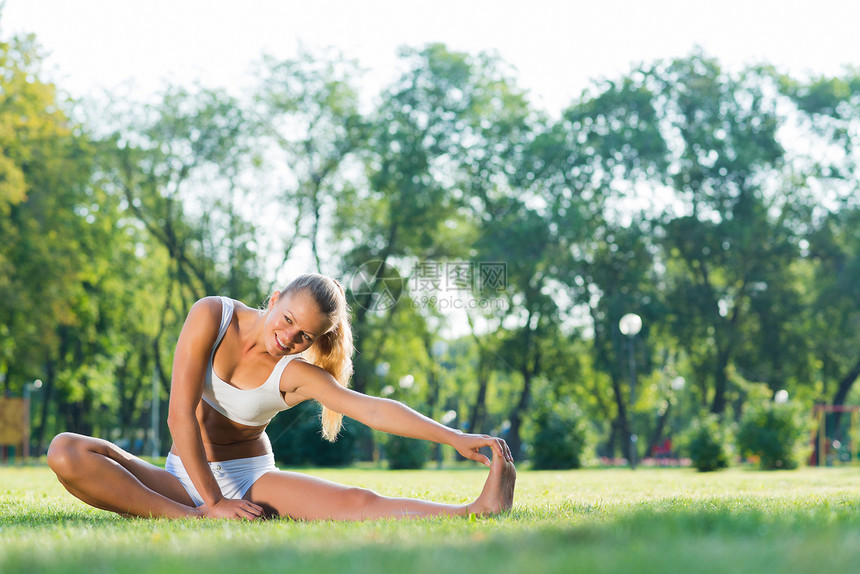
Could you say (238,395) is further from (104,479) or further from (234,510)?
(104,479)

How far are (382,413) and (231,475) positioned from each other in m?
0.97

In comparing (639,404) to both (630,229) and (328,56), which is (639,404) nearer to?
(630,229)

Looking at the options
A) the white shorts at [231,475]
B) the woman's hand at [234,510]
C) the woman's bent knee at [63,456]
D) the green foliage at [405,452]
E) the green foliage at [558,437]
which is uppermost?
the woman's bent knee at [63,456]

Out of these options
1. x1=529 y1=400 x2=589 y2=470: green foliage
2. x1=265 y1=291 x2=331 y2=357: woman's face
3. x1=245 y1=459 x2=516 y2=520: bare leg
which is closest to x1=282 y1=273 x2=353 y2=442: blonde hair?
x1=265 y1=291 x2=331 y2=357: woman's face

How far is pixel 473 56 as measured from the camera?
1111 inches

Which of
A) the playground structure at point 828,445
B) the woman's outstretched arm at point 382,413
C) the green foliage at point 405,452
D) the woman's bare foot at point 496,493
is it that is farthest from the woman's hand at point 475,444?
the playground structure at point 828,445

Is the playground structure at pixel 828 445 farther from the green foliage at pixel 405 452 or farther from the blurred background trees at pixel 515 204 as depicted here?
the green foliage at pixel 405 452

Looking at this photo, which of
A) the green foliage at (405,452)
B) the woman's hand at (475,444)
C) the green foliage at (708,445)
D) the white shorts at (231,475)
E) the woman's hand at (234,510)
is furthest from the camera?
the green foliage at (405,452)

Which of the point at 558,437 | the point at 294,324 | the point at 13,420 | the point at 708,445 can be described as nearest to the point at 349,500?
the point at 294,324

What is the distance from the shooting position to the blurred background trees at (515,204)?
26.8m

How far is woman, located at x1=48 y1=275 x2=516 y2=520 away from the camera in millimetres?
4008

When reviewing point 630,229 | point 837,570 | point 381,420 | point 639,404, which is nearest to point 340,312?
point 381,420

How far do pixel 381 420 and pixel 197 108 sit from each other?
87.6 ft

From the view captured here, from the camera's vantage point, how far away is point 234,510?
13.0 feet
